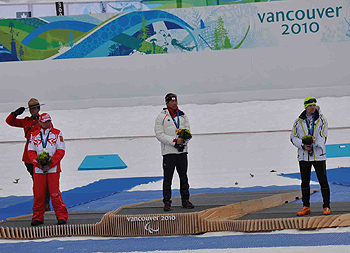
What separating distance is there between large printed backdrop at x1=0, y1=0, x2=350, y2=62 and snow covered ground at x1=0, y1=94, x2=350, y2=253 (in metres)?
2.13

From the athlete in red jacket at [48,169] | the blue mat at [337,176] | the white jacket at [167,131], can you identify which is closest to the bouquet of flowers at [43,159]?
the athlete in red jacket at [48,169]

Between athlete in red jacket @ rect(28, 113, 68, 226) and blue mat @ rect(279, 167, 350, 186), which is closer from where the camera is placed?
athlete in red jacket @ rect(28, 113, 68, 226)

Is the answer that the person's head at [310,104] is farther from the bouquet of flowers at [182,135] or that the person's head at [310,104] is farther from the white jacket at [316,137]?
the bouquet of flowers at [182,135]

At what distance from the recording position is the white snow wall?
66.5 feet

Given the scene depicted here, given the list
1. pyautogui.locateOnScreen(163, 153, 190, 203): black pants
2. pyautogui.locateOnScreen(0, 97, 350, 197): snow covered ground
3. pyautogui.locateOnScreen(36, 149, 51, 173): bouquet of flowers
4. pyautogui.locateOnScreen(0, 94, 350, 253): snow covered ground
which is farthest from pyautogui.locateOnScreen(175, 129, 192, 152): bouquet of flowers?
pyautogui.locateOnScreen(0, 97, 350, 197): snow covered ground

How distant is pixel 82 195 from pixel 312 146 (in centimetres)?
456

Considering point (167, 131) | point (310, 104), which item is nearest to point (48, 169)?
point (167, 131)

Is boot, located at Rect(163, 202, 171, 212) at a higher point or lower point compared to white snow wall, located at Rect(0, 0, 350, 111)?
lower

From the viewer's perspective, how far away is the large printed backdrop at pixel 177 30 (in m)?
20.5

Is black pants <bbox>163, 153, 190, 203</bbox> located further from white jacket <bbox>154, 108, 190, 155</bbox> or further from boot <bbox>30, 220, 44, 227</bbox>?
boot <bbox>30, 220, 44, 227</bbox>

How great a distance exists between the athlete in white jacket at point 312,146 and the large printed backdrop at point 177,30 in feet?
45.9

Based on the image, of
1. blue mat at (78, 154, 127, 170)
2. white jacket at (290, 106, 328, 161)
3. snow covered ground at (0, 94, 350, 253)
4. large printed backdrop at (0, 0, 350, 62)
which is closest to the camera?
white jacket at (290, 106, 328, 161)

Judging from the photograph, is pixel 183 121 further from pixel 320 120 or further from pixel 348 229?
pixel 348 229

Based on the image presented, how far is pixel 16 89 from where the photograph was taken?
21.1 m
